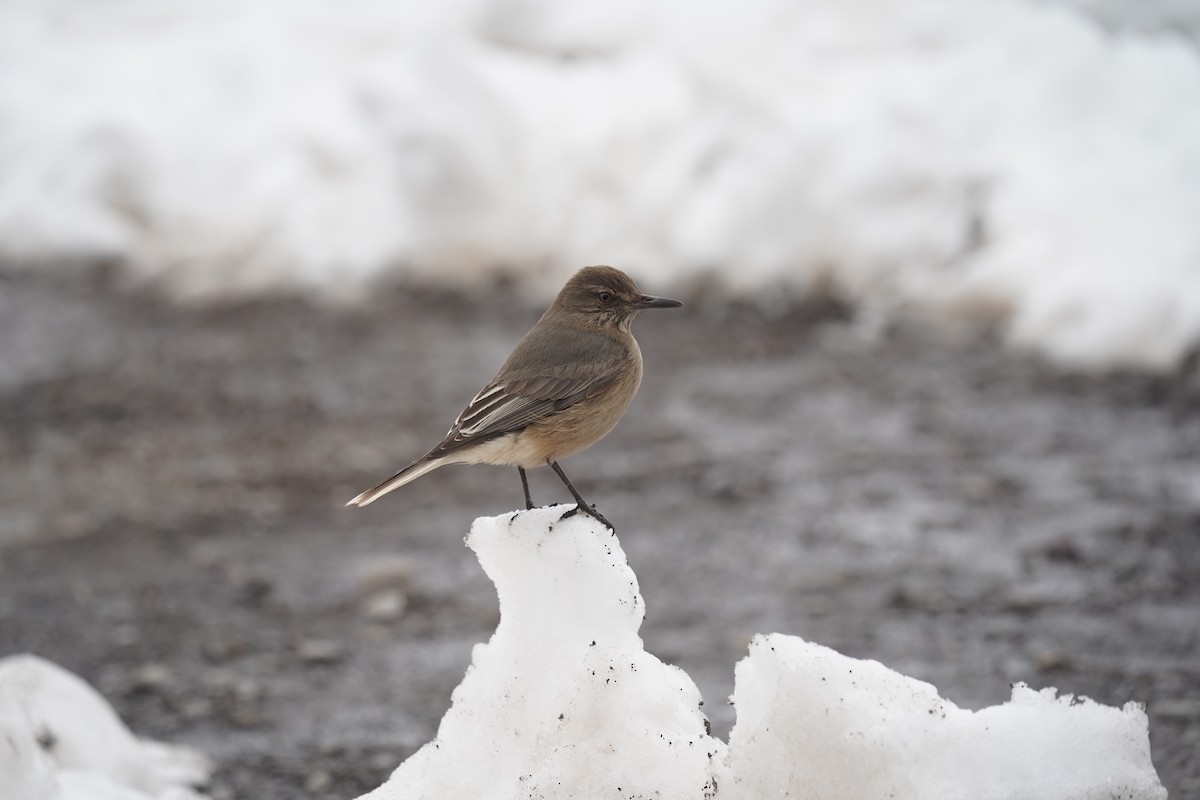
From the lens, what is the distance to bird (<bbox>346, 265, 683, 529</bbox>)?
4367 mm

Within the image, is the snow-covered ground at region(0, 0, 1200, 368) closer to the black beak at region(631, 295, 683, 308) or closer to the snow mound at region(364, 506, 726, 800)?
the black beak at region(631, 295, 683, 308)

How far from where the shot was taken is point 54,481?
8266 mm

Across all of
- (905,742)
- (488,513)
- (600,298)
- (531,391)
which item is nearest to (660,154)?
(488,513)

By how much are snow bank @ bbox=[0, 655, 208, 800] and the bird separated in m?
1.12

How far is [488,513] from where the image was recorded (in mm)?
7645

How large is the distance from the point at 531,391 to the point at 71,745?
181 cm

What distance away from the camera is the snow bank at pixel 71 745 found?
12.6 feet

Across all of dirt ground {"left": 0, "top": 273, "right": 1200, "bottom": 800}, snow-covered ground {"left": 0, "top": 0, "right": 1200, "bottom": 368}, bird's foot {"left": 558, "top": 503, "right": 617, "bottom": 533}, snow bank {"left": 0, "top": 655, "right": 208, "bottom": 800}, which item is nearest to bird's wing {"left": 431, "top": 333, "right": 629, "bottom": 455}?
bird's foot {"left": 558, "top": 503, "right": 617, "bottom": 533}

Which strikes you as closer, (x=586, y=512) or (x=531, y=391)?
(x=586, y=512)

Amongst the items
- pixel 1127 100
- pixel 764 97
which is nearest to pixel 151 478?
pixel 764 97

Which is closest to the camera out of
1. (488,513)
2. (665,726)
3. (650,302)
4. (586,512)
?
(665,726)

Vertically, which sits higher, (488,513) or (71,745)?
(71,745)

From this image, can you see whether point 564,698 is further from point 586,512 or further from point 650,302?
point 650,302

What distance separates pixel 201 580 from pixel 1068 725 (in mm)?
4837
